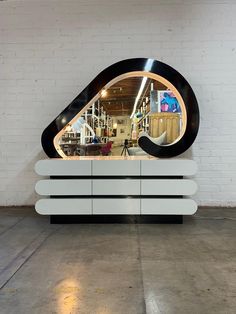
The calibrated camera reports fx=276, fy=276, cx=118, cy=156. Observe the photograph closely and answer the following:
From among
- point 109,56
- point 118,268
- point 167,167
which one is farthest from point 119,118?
point 118,268

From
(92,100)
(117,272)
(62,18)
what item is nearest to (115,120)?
(92,100)

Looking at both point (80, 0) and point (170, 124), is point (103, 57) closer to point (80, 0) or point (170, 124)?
point (80, 0)

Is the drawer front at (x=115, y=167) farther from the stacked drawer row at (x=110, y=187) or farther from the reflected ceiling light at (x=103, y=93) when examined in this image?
the reflected ceiling light at (x=103, y=93)

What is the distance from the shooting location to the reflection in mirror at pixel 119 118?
168 inches

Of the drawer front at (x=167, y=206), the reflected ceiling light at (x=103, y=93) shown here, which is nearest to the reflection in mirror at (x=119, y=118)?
the reflected ceiling light at (x=103, y=93)

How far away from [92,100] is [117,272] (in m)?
2.37

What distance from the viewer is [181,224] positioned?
3.66 m

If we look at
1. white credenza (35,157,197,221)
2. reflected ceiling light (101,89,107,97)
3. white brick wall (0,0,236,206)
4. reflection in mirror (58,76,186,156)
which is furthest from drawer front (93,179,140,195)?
→ white brick wall (0,0,236,206)

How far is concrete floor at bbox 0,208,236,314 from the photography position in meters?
1.85

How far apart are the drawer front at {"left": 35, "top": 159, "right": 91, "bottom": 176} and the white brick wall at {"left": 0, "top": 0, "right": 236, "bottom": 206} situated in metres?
1.09

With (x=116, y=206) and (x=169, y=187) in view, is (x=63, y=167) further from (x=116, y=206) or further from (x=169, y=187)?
(x=169, y=187)

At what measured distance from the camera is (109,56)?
4465 mm

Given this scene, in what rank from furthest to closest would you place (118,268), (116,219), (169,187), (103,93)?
1. (103,93)
2. (116,219)
3. (169,187)
4. (118,268)

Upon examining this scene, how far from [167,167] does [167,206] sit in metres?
0.50
